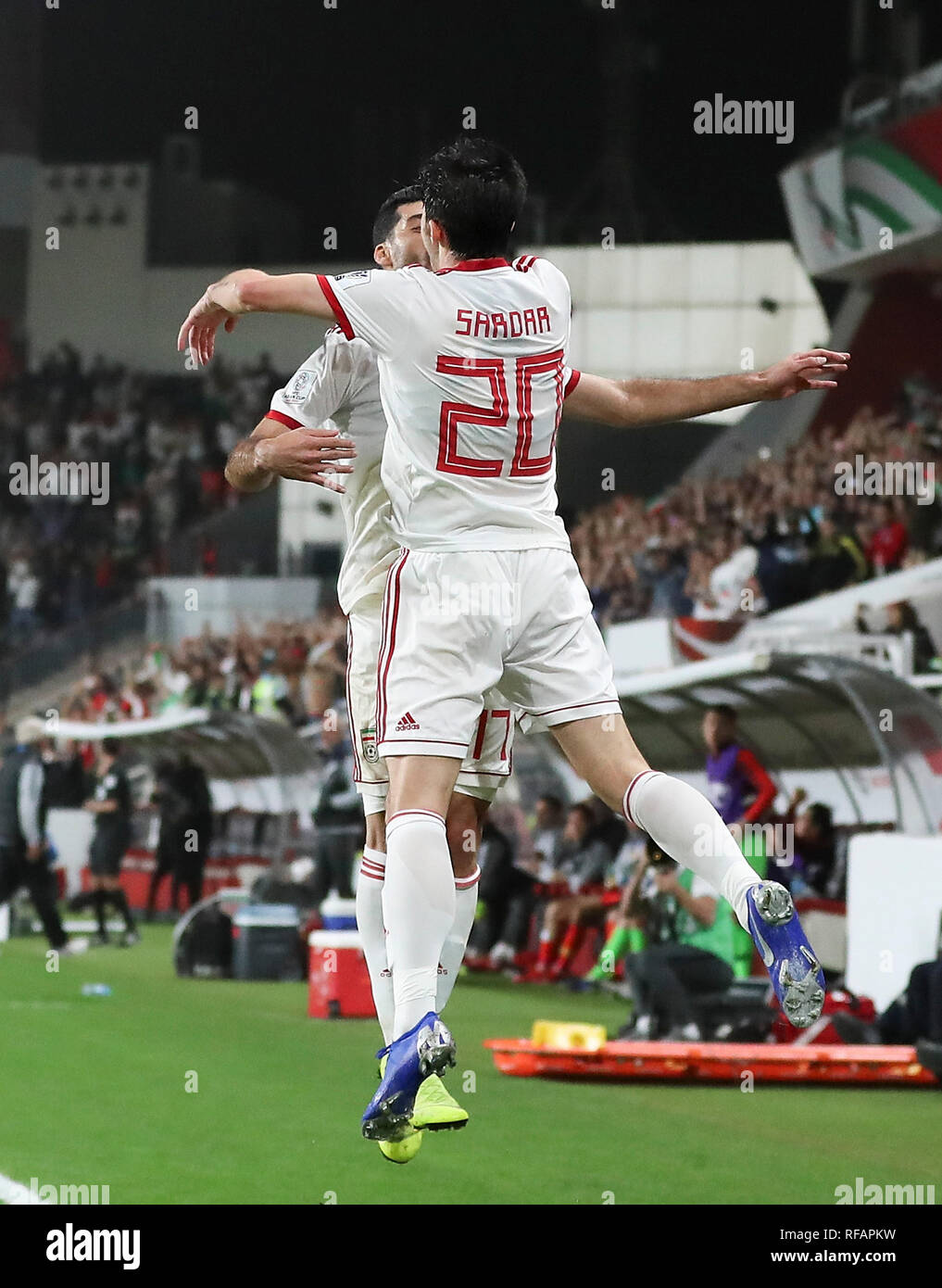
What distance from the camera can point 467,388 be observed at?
4.11 meters

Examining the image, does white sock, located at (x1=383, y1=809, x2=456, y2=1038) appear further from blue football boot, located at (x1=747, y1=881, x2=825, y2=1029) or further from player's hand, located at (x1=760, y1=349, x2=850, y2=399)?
player's hand, located at (x1=760, y1=349, x2=850, y2=399)

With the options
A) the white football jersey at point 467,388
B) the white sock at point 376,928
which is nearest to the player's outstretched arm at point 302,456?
the white football jersey at point 467,388

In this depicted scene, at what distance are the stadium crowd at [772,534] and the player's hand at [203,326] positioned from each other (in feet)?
40.7

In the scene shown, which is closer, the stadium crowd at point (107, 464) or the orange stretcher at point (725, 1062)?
the orange stretcher at point (725, 1062)

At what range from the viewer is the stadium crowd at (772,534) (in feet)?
53.7

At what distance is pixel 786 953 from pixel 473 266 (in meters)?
1.73

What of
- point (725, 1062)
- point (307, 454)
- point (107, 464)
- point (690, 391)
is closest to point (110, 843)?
point (725, 1062)

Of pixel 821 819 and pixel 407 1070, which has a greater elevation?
pixel 407 1070

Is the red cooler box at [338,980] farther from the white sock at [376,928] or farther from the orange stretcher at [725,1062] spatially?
the white sock at [376,928]

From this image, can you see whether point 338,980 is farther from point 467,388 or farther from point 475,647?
point 467,388

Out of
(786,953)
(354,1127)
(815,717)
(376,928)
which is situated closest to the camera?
(786,953)

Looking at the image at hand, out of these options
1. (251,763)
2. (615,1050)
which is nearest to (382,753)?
(615,1050)
